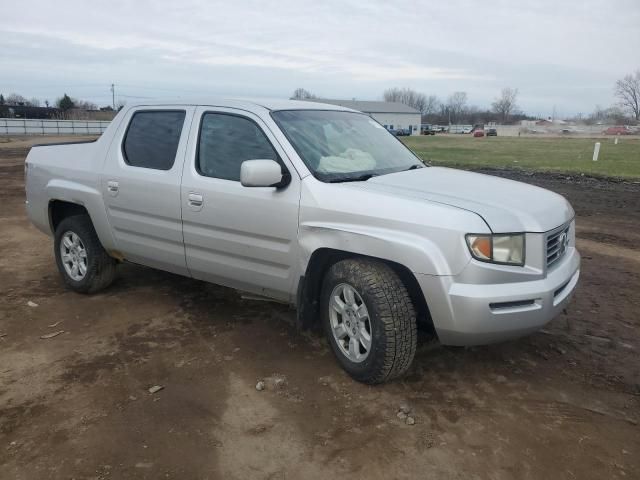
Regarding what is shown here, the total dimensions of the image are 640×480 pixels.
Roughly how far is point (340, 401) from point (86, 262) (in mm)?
3163

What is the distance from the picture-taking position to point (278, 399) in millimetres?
3578

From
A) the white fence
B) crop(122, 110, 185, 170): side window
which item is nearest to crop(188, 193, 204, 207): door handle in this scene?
crop(122, 110, 185, 170): side window

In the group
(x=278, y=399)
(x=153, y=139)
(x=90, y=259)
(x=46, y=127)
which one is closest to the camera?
(x=278, y=399)

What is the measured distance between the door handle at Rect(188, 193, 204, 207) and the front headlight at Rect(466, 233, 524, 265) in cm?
208

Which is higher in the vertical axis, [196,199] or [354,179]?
[354,179]

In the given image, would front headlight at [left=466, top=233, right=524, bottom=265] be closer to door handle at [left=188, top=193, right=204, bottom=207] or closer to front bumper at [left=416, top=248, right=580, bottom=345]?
front bumper at [left=416, top=248, right=580, bottom=345]

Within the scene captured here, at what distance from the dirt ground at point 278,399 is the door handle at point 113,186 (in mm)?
1091

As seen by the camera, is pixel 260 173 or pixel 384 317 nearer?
Answer: pixel 384 317

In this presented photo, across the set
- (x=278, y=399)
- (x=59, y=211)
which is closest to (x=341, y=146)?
(x=278, y=399)

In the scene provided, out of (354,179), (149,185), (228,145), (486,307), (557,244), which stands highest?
(228,145)

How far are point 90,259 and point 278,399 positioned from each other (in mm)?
2767

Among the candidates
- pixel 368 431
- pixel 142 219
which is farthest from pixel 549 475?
pixel 142 219

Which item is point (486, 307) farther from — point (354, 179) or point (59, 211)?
point (59, 211)

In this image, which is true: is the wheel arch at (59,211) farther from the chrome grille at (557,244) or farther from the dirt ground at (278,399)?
the chrome grille at (557,244)
